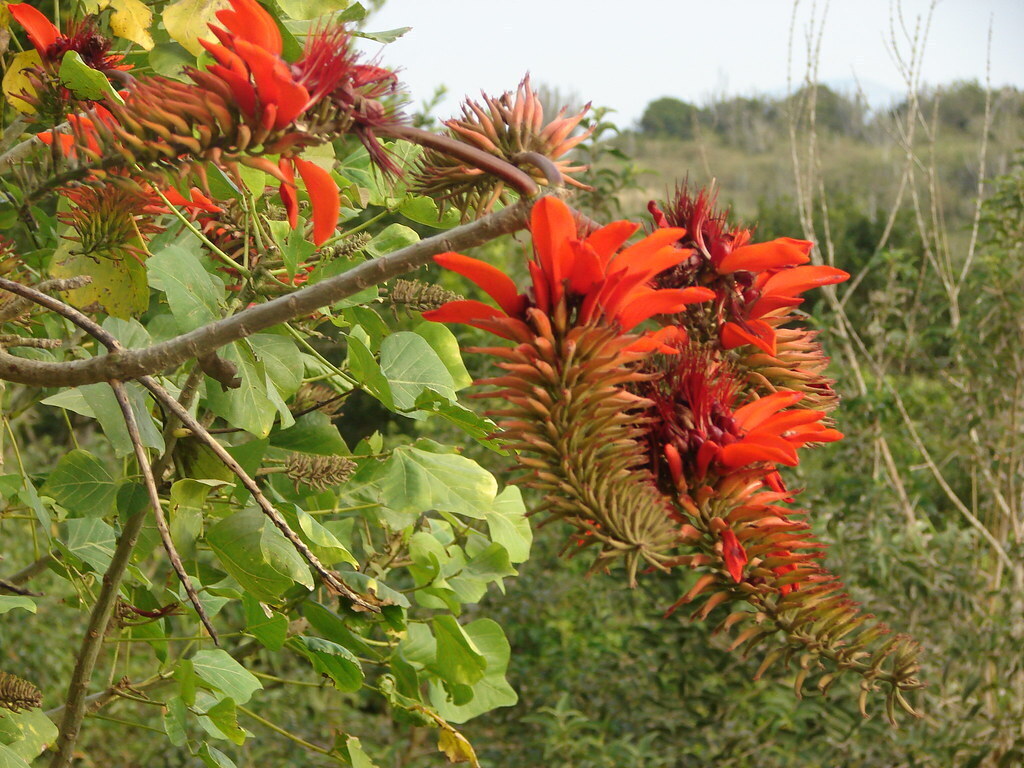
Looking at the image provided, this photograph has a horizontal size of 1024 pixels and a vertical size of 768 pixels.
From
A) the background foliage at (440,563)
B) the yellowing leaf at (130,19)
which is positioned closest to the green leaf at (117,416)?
the background foliage at (440,563)

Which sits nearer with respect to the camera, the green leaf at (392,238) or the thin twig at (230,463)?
the thin twig at (230,463)

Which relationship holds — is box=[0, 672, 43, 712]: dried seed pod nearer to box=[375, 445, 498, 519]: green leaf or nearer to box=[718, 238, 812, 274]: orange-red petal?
box=[375, 445, 498, 519]: green leaf

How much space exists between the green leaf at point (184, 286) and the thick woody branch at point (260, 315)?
6.6 inches

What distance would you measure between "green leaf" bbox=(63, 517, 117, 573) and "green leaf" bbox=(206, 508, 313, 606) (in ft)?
0.87

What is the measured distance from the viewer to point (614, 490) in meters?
0.41

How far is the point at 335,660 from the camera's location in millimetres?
875

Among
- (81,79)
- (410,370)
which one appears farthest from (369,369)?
(81,79)

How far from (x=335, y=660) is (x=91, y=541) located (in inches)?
11.1

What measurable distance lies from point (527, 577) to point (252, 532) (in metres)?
2.20

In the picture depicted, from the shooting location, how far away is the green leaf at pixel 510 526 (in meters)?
1.06

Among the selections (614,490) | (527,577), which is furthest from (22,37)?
(527,577)

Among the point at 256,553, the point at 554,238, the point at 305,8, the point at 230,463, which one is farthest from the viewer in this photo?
the point at 305,8

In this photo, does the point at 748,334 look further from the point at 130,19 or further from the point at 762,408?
the point at 130,19

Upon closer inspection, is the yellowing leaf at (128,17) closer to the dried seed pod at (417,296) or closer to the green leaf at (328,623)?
the dried seed pod at (417,296)
